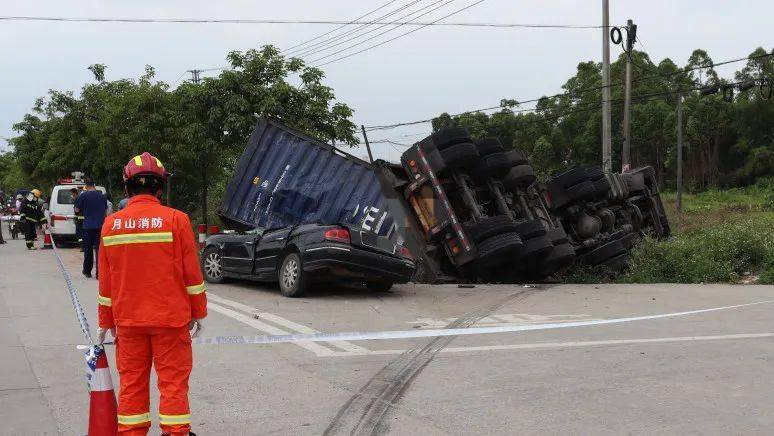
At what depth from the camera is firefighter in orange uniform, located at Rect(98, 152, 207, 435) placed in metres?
3.65

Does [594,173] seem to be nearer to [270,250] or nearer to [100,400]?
[270,250]

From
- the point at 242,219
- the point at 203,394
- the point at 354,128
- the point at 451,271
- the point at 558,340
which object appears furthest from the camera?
the point at 354,128

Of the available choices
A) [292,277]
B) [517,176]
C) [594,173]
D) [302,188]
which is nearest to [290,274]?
[292,277]

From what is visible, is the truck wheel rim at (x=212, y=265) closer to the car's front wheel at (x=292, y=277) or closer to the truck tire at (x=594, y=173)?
the car's front wheel at (x=292, y=277)

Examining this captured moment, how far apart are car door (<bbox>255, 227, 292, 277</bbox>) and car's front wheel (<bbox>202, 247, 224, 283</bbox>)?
124cm

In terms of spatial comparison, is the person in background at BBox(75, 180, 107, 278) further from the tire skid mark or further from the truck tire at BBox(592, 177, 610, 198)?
the truck tire at BBox(592, 177, 610, 198)

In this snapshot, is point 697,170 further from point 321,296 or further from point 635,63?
point 321,296

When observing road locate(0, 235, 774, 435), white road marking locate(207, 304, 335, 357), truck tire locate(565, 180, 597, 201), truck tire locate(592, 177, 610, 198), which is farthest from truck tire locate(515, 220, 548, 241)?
white road marking locate(207, 304, 335, 357)

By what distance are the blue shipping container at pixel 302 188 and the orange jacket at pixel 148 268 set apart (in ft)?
27.3

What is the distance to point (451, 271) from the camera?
12523mm

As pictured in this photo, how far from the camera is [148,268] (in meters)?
3.69

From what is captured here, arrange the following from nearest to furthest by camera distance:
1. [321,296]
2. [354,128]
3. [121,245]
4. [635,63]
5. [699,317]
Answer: [121,245]
[699,317]
[321,296]
[354,128]
[635,63]

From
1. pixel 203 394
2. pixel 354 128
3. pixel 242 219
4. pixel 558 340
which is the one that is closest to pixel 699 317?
pixel 558 340

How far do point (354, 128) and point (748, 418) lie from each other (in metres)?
15.8
